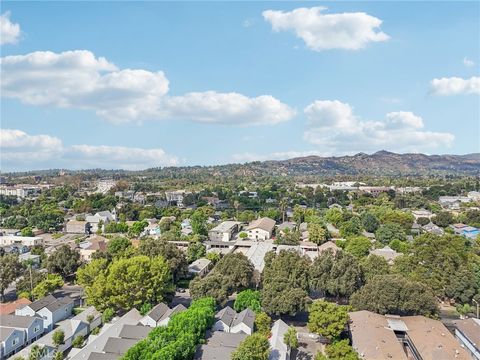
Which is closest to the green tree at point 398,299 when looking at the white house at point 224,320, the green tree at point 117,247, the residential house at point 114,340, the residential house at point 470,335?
the residential house at point 470,335

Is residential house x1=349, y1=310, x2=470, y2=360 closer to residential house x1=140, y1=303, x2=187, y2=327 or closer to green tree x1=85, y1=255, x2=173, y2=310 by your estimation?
residential house x1=140, y1=303, x2=187, y2=327

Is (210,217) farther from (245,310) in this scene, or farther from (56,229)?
(245,310)

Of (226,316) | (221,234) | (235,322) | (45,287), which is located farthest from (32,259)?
(235,322)

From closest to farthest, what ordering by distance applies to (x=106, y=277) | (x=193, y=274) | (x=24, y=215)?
(x=106, y=277) → (x=193, y=274) → (x=24, y=215)

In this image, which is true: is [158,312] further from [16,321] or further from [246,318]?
[16,321]

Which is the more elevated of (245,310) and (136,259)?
(136,259)

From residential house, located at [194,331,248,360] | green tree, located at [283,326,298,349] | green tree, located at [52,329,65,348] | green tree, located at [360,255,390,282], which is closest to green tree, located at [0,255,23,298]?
green tree, located at [52,329,65,348]

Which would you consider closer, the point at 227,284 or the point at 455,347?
the point at 455,347

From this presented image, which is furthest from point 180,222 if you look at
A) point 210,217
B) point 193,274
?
point 193,274
